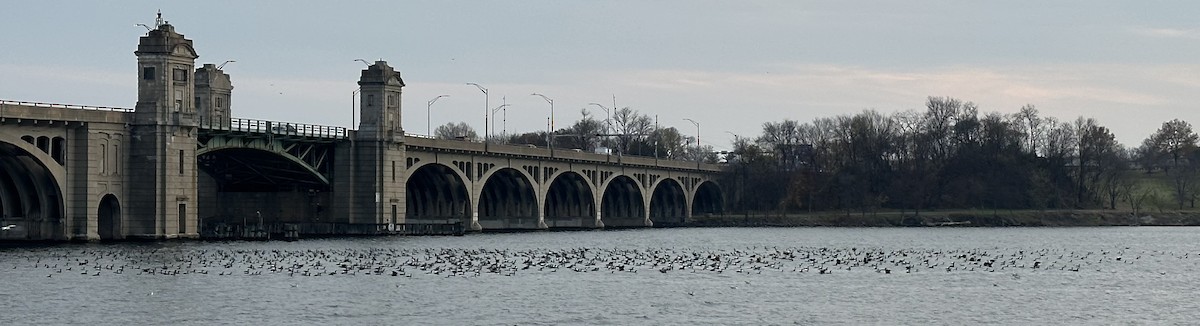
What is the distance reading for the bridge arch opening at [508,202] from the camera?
163125 mm

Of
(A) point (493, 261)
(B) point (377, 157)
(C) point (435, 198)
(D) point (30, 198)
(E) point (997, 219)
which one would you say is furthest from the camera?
(E) point (997, 219)

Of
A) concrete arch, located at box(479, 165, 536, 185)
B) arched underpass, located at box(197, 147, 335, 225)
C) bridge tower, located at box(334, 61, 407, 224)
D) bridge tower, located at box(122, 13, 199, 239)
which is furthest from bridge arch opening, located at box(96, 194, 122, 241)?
concrete arch, located at box(479, 165, 536, 185)

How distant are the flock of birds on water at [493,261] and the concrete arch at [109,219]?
8.10 m

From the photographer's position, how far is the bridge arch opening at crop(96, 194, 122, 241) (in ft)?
345

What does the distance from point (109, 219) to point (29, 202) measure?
5.29 meters

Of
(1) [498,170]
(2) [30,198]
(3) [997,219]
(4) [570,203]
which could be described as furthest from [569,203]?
(2) [30,198]

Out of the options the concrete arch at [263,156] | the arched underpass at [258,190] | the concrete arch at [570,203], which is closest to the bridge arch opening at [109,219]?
the concrete arch at [263,156]

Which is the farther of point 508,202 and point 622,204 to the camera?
point 622,204

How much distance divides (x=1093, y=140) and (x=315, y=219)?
100282 mm

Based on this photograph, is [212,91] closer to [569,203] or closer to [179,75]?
[179,75]

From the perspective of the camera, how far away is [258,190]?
136875mm

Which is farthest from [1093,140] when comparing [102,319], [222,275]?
[102,319]

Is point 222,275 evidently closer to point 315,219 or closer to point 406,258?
point 406,258

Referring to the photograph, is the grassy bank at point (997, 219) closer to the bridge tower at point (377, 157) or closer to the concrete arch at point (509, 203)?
the concrete arch at point (509, 203)
